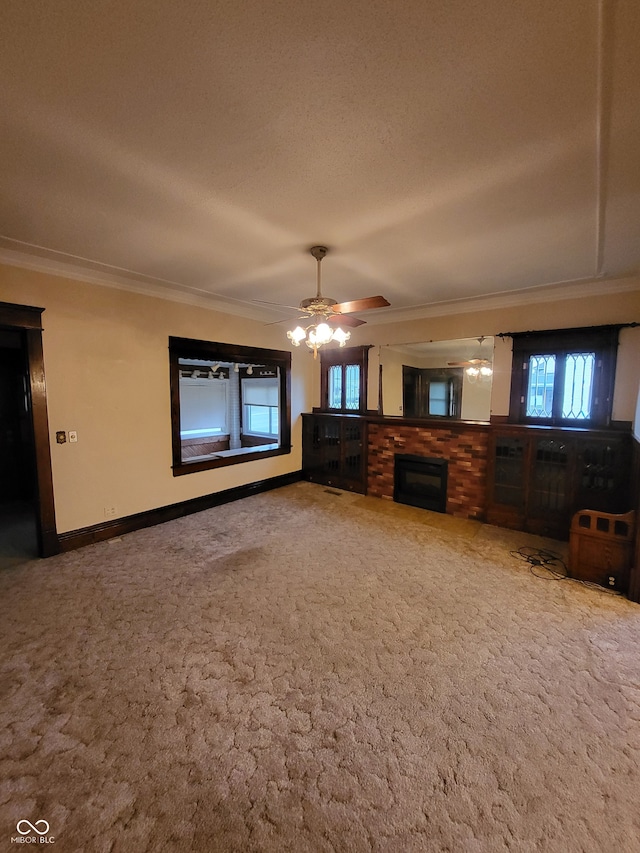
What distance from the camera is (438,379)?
16.5ft

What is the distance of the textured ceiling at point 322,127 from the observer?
116 cm

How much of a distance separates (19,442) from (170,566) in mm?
3677

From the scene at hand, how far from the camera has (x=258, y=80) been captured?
137cm

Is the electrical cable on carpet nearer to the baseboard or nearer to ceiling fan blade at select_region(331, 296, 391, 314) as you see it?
ceiling fan blade at select_region(331, 296, 391, 314)

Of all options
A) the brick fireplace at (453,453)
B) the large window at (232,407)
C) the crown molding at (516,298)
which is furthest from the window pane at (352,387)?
the large window at (232,407)

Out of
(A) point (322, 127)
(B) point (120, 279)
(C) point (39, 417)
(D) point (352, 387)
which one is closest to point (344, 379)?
(D) point (352, 387)

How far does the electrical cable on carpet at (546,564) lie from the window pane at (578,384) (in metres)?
1.61

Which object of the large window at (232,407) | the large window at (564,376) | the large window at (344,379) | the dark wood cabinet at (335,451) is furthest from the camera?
the large window at (232,407)

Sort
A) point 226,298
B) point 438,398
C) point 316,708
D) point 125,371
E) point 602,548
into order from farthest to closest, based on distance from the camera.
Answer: point 438,398
point 226,298
point 125,371
point 602,548
point 316,708

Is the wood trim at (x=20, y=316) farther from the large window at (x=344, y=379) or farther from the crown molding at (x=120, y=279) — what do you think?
the large window at (x=344, y=379)

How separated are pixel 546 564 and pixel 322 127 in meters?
3.89

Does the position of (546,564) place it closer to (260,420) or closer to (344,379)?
(344,379)

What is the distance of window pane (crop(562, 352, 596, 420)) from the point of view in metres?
3.86

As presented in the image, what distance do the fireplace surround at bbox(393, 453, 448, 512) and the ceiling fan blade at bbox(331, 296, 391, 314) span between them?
8.88ft
